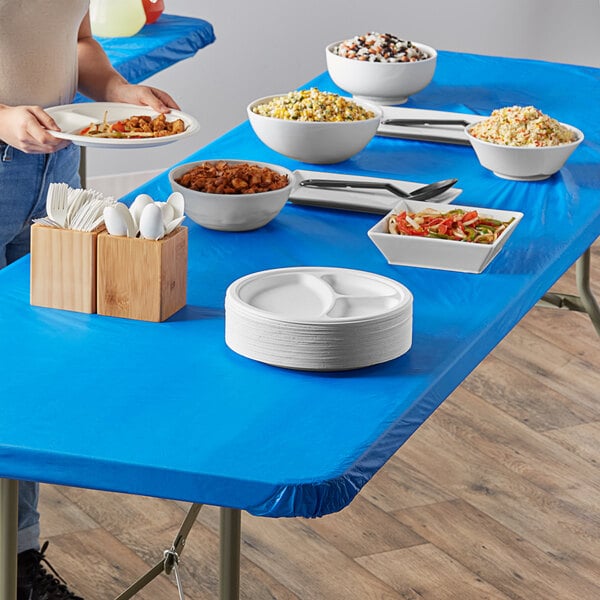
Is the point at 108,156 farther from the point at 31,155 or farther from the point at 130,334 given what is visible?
the point at 130,334

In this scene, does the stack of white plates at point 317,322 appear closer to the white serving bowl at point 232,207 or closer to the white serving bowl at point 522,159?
the white serving bowl at point 232,207

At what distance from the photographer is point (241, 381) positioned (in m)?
1.46

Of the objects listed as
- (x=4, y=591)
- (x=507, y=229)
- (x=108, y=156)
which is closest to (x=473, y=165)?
(x=507, y=229)

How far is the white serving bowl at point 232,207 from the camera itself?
191 cm

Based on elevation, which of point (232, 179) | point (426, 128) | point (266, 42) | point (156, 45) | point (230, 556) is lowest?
point (266, 42)

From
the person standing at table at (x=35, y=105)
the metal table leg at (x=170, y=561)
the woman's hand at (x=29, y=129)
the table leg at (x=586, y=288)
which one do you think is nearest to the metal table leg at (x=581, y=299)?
the table leg at (x=586, y=288)

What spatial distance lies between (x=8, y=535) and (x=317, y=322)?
506 millimetres

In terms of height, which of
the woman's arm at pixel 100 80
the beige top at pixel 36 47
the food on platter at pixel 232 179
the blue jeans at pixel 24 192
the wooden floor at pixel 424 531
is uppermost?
the beige top at pixel 36 47

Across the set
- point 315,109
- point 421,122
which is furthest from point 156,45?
point 315,109

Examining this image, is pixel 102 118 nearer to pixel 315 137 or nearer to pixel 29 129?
pixel 29 129

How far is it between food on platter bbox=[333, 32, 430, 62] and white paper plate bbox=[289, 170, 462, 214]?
25.6 inches

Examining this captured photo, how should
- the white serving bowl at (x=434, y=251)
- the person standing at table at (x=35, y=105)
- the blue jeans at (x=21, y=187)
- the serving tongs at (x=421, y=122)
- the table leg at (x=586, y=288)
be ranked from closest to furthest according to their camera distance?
1. the white serving bowl at (x=434, y=251)
2. the person standing at table at (x=35, y=105)
3. the blue jeans at (x=21, y=187)
4. the serving tongs at (x=421, y=122)
5. the table leg at (x=586, y=288)

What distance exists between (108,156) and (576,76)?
2018 millimetres

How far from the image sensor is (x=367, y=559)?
2537 mm
